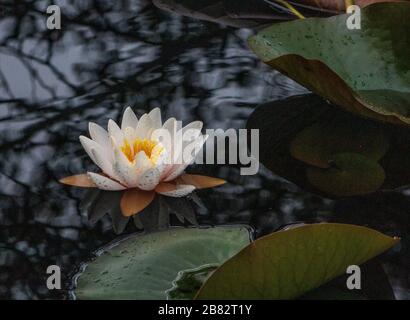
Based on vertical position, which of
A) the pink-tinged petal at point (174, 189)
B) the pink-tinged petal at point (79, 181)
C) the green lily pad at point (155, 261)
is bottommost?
the green lily pad at point (155, 261)

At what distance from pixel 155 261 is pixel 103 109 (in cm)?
56

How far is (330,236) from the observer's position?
4.36 ft

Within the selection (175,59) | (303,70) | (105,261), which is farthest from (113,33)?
(105,261)

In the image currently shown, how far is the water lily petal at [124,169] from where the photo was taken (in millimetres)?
1579

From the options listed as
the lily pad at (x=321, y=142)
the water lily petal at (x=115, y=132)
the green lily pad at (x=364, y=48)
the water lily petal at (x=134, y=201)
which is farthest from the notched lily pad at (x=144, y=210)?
the green lily pad at (x=364, y=48)

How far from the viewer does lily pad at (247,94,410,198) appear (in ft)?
5.60

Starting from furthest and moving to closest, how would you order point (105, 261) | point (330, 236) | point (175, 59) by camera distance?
point (175, 59) < point (105, 261) < point (330, 236)

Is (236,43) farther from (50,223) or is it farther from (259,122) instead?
(50,223)

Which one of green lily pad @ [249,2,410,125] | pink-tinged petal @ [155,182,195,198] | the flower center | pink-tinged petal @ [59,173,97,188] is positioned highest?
green lily pad @ [249,2,410,125]

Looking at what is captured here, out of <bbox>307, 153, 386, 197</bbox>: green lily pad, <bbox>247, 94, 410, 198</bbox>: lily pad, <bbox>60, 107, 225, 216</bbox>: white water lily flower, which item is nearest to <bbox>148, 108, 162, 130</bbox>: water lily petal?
<bbox>60, 107, 225, 216</bbox>: white water lily flower

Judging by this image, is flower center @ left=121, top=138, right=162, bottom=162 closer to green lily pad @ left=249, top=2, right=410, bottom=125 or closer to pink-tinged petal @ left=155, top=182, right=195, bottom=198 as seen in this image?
pink-tinged petal @ left=155, top=182, right=195, bottom=198

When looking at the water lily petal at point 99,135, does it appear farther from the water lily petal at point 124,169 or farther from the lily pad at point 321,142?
the lily pad at point 321,142

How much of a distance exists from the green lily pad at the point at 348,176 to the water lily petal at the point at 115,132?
1.36ft

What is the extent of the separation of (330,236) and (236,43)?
3.22 feet
